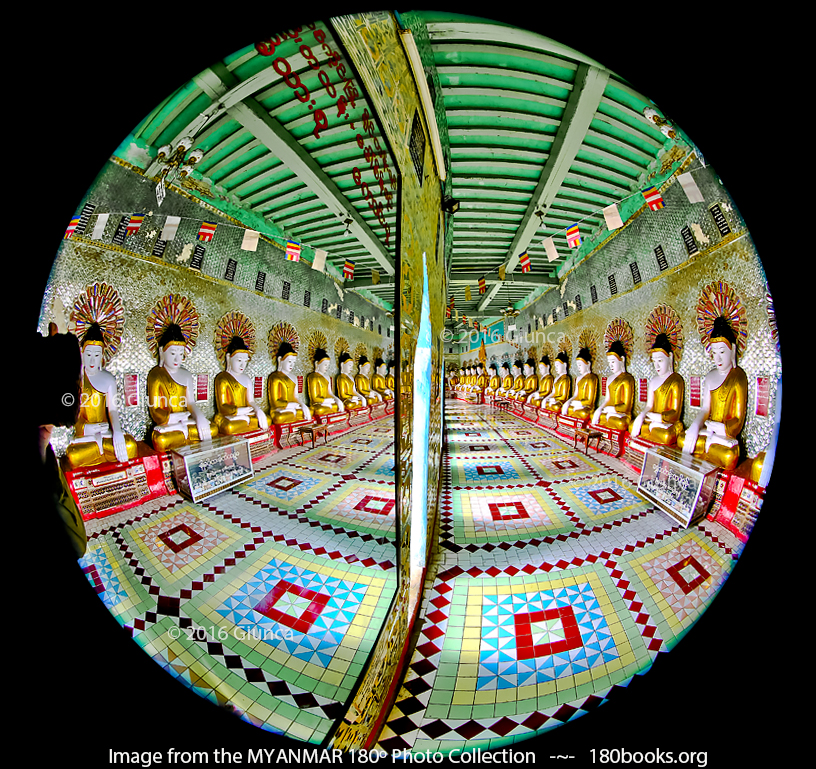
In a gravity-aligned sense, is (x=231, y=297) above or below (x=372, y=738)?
above

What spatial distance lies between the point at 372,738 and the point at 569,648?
2.78ft

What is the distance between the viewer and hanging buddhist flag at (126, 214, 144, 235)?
3.54 feet

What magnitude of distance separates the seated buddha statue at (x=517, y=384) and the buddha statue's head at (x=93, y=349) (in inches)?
235

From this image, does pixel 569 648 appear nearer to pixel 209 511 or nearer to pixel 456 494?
pixel 456 494

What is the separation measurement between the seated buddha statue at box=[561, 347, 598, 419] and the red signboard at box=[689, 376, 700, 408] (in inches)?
40.6

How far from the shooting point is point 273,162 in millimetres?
1177

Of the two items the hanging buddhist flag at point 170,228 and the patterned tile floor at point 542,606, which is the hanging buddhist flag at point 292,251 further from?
the patterned tile floor at point 542,606

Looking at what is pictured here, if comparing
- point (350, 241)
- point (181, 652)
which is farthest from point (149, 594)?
point (350, 241)

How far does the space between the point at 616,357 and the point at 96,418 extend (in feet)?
11.9

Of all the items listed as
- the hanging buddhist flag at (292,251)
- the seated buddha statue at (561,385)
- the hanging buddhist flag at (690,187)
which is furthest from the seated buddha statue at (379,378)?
the seated buddha statue at (561,385)

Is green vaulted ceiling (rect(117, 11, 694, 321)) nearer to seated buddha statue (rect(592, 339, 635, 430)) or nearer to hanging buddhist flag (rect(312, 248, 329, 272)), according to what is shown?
hanging buddhist flag (rect(312, 248, 329, 272))

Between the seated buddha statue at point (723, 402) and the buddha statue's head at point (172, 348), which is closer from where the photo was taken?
the buddha statue's head at point (172, 348)

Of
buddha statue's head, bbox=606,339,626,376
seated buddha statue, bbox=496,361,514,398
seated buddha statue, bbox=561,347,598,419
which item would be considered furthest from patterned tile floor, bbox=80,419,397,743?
seated buddha statue, bbox=496,361,514,398

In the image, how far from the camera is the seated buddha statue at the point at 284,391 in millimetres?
1567
